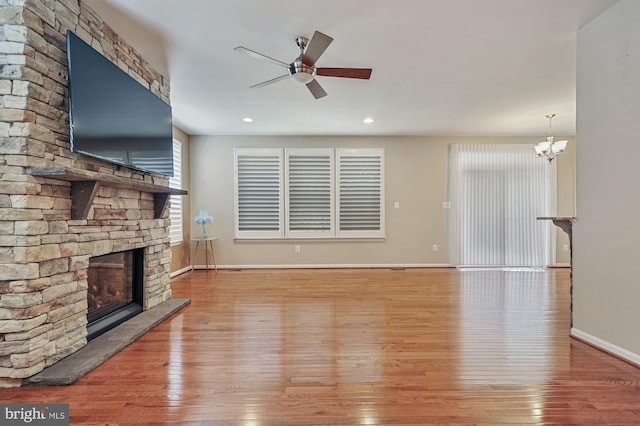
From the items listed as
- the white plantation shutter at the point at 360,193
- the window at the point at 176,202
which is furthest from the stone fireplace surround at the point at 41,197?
the white plantation shutter at the point at 360,193

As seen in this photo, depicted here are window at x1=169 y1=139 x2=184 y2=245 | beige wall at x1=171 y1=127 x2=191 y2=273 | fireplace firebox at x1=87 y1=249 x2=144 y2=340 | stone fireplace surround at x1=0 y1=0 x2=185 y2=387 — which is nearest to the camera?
stone fireplace surround at x1=0 y1=0 x2=185 y2=387

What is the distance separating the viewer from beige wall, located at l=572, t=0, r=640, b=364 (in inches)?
86.0

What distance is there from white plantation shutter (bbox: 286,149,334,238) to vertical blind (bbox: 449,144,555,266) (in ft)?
7.92

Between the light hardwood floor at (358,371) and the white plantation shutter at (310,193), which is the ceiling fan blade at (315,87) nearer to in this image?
the light hardwood floor at (358,371)

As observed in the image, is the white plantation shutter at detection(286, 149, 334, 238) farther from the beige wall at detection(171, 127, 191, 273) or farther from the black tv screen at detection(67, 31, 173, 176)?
the black tv screen at detection(67, 31, 173, 176)

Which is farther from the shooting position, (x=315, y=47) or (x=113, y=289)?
(x=113, y=289)

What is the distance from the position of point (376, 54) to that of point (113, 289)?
3.32m

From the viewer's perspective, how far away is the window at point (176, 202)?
5.13 m

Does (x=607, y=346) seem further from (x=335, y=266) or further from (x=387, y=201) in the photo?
(x=335, y=266)

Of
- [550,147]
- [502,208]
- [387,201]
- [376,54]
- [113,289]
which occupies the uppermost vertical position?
[376,54]

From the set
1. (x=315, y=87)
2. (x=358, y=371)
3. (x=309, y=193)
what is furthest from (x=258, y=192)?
(x=358, y=371)

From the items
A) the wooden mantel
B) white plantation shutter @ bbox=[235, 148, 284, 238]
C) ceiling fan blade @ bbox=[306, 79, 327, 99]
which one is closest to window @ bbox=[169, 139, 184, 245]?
white plantation shutter @ bbox=[235, 148, 284, 238]

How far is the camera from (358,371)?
208 cm

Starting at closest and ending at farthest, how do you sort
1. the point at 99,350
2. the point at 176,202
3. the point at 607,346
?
the point at 99,350, the point at 607,346, the point at 176,202
